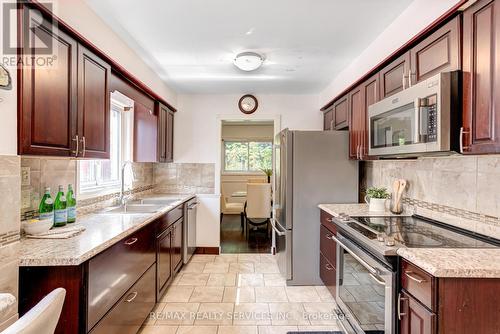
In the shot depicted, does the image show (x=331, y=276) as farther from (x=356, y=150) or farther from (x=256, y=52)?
(x=256, y=52)

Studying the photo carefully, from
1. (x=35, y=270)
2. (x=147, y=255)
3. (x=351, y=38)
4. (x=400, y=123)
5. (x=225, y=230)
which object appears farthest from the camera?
(x=225, y=230)

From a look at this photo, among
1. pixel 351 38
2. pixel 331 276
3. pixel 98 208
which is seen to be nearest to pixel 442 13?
pixel 351 38

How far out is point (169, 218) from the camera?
2.82 m

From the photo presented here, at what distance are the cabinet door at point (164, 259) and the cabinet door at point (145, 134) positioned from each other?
1032 mm

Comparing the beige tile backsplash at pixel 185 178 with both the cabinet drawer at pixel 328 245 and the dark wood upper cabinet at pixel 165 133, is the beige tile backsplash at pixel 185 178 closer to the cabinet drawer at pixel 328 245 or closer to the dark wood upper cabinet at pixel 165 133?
the dark wood upper cabinet at pixel 165 133

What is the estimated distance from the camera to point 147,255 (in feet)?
7.30

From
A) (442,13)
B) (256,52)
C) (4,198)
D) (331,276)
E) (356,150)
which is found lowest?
(331,276)

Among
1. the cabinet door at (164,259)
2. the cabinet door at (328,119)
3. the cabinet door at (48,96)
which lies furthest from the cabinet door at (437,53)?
the cabinet door at (164,259)

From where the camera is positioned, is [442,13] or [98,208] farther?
[98,208]

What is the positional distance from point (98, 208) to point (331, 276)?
2261 millimetres

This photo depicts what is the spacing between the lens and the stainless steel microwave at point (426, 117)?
1.44 meters

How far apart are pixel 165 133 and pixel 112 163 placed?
2.95 feet

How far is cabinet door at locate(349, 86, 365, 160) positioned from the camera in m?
2.72

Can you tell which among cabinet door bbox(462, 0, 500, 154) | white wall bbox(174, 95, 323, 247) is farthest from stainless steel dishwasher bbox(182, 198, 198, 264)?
cabinet door bbox(462, 0, 500, 154)
